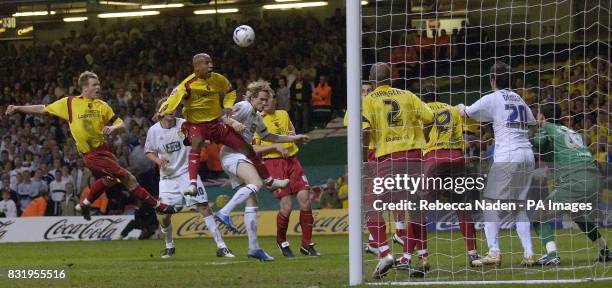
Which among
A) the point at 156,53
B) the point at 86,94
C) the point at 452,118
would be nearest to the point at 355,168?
the point at 452,118

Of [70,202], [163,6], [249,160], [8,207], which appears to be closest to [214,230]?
[249,160]

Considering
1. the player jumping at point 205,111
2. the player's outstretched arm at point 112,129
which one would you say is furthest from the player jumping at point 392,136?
the player's outstretched arm at point 112,129

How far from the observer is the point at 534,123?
532 inches

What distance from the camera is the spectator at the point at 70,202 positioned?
26.4 metres

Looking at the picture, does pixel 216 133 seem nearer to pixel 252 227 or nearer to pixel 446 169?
Result: pixel 252 227

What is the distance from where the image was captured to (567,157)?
13883mm

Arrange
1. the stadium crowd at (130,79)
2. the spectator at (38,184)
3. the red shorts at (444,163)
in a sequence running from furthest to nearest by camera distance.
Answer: the spectator at (38,184)
the stadium crowd at (130,79)
the red shorts at (444,163)

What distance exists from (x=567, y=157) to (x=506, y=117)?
1.12m

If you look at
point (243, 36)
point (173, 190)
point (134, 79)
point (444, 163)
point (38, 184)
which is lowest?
point (38, 184)

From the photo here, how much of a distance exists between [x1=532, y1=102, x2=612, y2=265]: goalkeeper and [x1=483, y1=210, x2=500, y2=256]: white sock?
44 cm

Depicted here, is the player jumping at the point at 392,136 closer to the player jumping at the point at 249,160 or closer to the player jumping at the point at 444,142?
the player jumping at the point at 444,142

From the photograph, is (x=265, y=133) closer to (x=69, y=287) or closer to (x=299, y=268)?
(x=299, y=268)

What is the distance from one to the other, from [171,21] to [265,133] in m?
19.8

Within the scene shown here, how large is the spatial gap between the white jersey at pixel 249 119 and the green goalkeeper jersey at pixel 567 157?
3.60 meters
